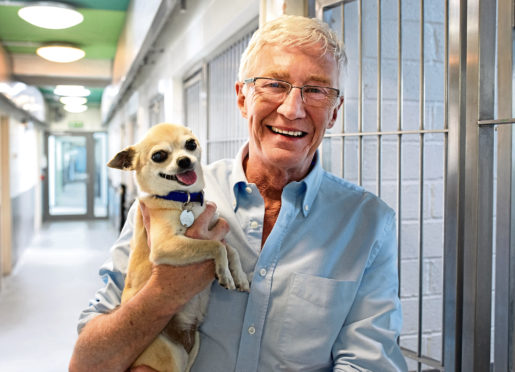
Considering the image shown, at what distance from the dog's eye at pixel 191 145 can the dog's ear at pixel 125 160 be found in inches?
5.0

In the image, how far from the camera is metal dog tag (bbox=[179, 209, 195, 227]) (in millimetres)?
1150

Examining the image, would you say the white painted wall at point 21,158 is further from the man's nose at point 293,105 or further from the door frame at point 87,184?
the man's nose at point 293,105

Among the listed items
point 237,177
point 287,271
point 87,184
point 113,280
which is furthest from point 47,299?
point 87,184

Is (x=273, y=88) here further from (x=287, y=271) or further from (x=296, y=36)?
(x=287, y=271)

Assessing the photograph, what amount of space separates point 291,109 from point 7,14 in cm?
565

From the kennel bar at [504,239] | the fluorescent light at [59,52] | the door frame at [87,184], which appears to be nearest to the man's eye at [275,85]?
the kennel bar at [504,239]

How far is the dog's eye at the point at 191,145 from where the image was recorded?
3.78 feet

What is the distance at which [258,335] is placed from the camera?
117cm

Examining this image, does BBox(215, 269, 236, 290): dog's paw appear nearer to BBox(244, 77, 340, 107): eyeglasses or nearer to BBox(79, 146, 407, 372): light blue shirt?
BBox(79, 146, 407, 372): light blue shirt

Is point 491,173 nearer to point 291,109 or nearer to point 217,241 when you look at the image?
point 291,109

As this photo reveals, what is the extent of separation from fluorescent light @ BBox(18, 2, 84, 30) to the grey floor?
3.08m

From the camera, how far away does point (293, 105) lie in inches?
47.0

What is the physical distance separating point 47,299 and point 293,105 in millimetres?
5808

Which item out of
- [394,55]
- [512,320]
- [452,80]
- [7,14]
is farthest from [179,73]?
[512,320]
